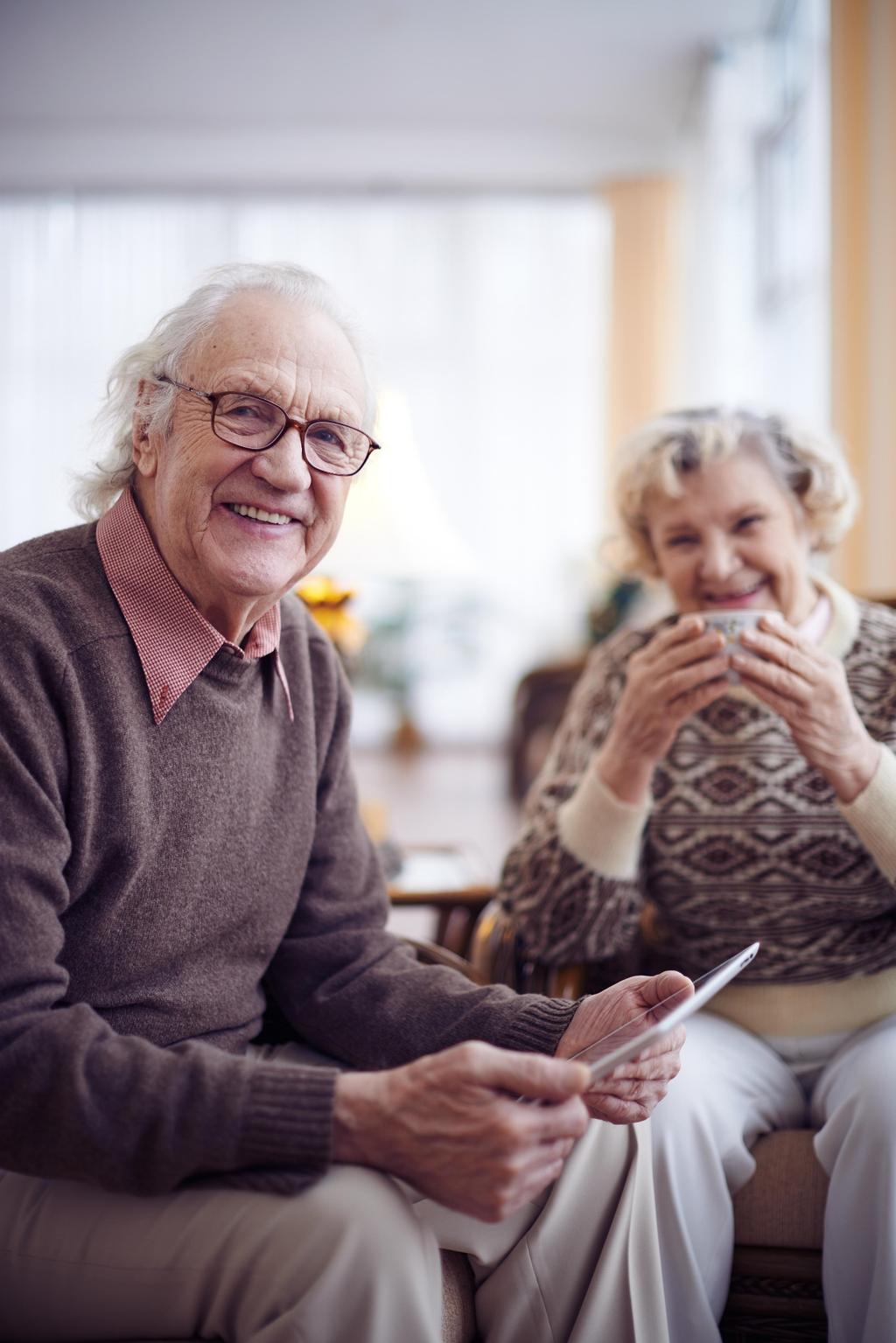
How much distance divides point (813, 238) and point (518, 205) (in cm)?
352

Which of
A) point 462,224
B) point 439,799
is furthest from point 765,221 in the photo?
point 439,799

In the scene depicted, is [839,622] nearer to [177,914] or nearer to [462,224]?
[177,914]

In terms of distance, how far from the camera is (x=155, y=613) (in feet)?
3.50

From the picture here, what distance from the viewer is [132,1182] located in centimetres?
88

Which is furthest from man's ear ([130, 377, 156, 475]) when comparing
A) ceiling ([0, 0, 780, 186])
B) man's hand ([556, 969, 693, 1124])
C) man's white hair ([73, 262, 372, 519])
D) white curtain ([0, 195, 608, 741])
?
white curtain ([0, 195, 608, 741])

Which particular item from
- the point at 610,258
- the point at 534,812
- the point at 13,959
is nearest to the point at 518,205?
the point at 610,258

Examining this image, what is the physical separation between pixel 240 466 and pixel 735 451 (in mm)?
761

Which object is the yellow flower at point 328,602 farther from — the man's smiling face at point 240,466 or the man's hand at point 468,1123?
the man's hand at point 468,1123

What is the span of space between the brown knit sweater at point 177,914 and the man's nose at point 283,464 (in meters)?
0.18

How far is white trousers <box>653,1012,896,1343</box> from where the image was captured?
1174 mm

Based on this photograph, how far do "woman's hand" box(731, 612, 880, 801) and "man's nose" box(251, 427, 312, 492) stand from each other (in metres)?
0.58

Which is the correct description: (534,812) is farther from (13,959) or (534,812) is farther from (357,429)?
(13,959)

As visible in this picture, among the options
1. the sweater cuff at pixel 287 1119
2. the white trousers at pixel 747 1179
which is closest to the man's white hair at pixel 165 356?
the sweater cuff at pixel 287 1119

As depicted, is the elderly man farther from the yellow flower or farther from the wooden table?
the yellow flower
